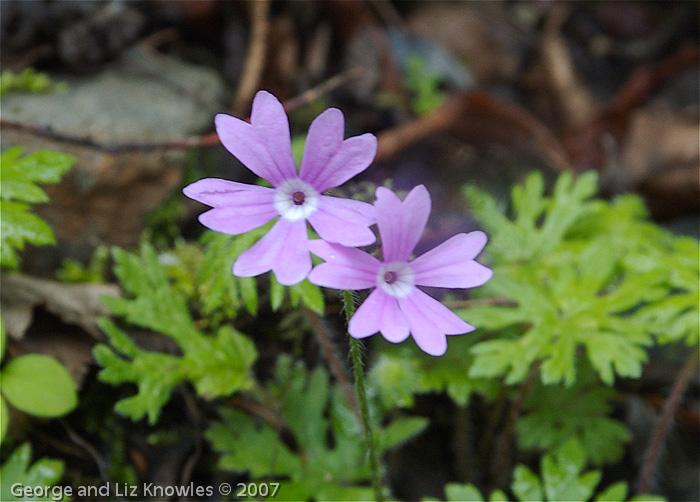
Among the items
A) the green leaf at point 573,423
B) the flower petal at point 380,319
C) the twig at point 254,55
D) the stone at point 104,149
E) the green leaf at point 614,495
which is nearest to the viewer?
the flower petal at point 380,319

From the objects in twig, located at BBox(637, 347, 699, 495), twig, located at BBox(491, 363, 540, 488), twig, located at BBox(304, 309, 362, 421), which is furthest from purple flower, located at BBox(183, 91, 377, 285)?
twig, located at BBox(637, 347, 699, 495)

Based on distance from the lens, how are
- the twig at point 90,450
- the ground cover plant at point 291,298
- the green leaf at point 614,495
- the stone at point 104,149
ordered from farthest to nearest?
the stone at point 104,149
the twig at point 90,450
the green leaf at point 614,495
the ground cover plant at point 291,298

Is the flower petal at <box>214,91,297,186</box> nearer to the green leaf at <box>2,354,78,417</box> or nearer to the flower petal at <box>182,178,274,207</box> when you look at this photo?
the flower petal at <box>182,178,274,207</box>

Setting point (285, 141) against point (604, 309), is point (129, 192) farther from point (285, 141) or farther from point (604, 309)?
point (604, 309)

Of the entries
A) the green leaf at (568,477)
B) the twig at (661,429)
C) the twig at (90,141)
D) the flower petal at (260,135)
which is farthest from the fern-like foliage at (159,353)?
the twig at (661,429)

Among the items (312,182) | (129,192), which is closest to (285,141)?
(312,182)

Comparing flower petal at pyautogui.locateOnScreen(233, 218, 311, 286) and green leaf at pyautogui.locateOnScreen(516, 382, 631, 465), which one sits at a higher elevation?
flower petal at pyautogui.locateOnScreen(233, 218, 311, 286)

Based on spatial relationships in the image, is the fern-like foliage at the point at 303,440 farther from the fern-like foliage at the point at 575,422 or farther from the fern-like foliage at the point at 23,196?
the fern-like foliage at the point at 23,196
